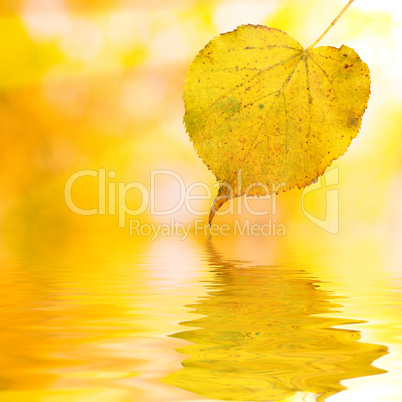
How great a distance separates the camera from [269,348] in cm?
36

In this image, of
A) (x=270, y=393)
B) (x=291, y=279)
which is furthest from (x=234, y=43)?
(x=291, y=279)

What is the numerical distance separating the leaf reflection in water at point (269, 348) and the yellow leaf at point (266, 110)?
0.28 ft

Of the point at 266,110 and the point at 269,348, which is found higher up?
the point at 266,110

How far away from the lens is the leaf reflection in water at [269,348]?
272 millimetres

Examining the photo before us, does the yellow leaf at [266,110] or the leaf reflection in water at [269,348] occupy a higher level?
the yellow leaf at [266,110]

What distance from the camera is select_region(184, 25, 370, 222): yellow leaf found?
216 mm

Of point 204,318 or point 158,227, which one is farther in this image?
point 158,227

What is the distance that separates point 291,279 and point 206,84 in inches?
23.0

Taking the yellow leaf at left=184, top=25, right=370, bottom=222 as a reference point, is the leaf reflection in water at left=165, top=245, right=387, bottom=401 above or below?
below

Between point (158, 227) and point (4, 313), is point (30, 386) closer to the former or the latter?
point (4, 313)

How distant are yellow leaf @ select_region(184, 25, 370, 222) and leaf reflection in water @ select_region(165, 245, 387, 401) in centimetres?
9

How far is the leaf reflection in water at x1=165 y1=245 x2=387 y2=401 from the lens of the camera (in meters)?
0.27

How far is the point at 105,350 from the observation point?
1.20ft

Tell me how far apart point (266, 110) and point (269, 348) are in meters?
0.18
